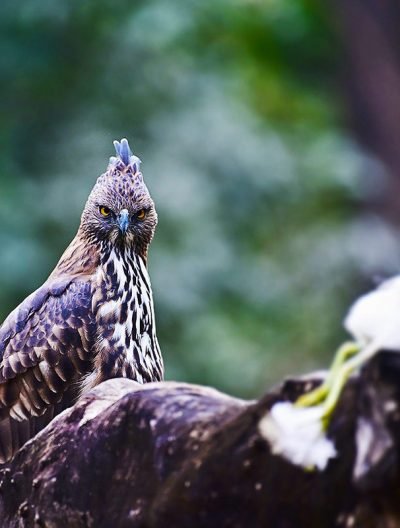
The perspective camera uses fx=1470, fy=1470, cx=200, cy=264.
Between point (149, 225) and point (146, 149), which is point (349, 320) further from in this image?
point (146, 149)

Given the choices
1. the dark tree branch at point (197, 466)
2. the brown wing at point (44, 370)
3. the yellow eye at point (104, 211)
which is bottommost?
the dark tree branch at point (197, 466)

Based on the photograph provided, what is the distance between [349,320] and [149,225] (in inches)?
105

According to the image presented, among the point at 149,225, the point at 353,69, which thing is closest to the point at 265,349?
the point at 353,69

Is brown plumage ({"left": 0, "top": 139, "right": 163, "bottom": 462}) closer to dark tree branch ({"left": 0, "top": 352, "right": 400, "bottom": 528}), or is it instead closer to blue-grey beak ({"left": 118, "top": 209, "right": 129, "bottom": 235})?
blue-grey beak ({"left": 118, "top": 209, "right": 129, "bottom": 235})

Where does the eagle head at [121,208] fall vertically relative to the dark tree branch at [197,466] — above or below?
above

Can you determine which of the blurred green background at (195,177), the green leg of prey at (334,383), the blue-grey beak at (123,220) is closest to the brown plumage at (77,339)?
the blue-grey beak at (123,220)

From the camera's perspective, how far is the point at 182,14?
440 inches

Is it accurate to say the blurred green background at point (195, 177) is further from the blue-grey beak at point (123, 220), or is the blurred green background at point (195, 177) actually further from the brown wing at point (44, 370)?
the brown wing at point (44, 370)

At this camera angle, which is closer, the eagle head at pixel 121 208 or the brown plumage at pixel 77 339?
the brown plumage at pixel 77 339

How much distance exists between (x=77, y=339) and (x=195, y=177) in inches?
210

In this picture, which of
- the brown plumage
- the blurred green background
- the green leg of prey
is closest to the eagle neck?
the brown plumage

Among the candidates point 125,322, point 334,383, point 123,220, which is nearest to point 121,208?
point 123,220

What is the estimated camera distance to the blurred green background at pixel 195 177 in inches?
400

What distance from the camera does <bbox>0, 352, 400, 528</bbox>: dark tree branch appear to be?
285 cm
